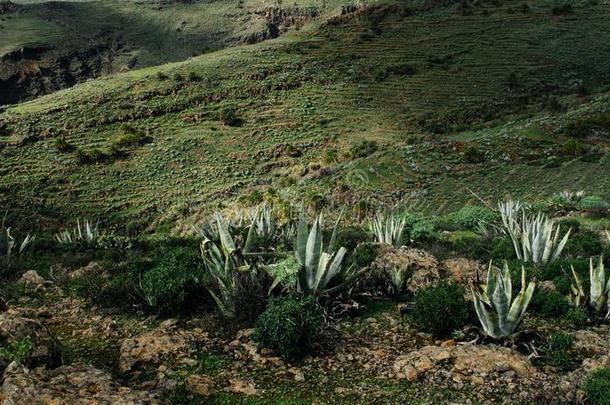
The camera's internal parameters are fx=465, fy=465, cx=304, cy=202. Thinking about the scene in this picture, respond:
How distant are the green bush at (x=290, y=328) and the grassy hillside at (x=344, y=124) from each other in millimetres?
15009

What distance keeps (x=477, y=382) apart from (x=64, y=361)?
372 cm

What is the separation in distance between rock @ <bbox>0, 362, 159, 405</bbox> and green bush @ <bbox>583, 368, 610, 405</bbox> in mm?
3243

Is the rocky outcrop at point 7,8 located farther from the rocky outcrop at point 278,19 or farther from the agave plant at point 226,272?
the agave plant at point 226,272

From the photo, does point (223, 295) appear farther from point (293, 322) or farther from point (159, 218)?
point (159, 218)

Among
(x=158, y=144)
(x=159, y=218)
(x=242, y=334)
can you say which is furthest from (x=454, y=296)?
(x=158, y=144)

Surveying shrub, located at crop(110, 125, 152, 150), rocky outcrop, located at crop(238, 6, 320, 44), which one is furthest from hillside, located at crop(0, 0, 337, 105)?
shrub, located at crop(110, 125, 152, 150)

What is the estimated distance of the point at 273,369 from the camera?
14.3 feet

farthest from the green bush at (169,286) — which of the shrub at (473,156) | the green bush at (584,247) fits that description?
the shrub at (473,156)

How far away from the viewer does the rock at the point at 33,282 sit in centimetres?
744

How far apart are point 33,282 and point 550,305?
25.4 ft

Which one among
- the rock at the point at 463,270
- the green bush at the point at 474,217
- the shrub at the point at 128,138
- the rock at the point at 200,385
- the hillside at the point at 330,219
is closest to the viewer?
the rock at the point at 200,385

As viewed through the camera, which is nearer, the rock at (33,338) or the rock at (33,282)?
the rock at (33,338)

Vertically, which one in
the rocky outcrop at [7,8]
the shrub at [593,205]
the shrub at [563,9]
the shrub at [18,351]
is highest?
the rocky outcrop at [7,8]

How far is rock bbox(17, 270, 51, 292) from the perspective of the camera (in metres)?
7.44
